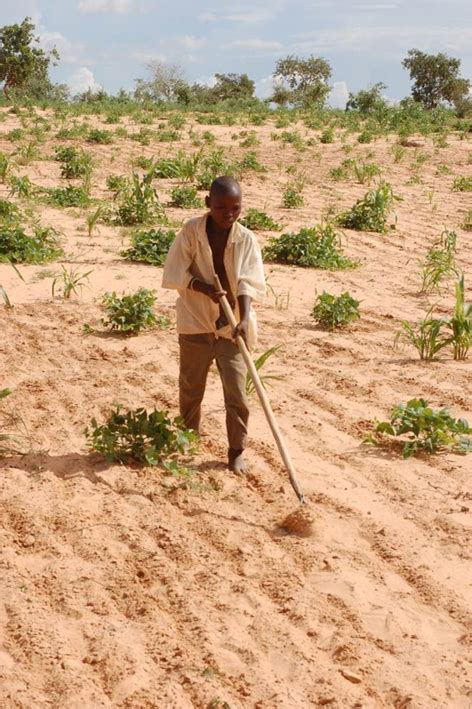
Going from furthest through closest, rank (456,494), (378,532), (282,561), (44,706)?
(456,494)
(378,532)
(282,561)
(44,706)

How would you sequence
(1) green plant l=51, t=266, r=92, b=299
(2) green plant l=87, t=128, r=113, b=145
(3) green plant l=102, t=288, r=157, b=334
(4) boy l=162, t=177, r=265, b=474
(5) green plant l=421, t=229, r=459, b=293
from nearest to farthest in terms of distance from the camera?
(4) boy l=162, t=177, r=265, b=474
(3) green plant l=102, t=288, r=157, b=334
(1) green plant l=51, t=266, r=92, b=299
(5) green plant l=421, t=229, r=459, b=293
(2) green plant l=87, t=128, r=113, b=145

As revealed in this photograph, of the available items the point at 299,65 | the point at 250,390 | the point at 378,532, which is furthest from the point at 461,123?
the point at 299,65

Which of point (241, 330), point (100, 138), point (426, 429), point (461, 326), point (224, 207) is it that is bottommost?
point (426, 429)

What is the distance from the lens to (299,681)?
8.59 feet

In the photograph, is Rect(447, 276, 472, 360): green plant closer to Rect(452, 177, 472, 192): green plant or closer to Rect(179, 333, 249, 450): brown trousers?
Rect(179, 333, 249, 450): brown trousers


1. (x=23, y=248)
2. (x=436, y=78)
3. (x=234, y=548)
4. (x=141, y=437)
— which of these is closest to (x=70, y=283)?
(x=23, y=248)

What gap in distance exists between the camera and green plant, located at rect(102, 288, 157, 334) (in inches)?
234

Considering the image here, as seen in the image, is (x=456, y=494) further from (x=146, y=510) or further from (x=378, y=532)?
(x=146, y=510)

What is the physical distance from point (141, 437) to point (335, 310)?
2631mm

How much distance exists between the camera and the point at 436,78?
37031 mm

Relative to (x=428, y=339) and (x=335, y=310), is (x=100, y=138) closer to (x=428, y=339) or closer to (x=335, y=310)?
(x=335, y=310)

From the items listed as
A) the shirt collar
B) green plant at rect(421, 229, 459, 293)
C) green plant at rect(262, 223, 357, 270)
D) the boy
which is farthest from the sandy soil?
green plant at rect(262, 223, 357, 270)

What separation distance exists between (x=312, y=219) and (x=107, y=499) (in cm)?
695

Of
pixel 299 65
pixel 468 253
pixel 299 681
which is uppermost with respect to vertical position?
pixel 299 65
